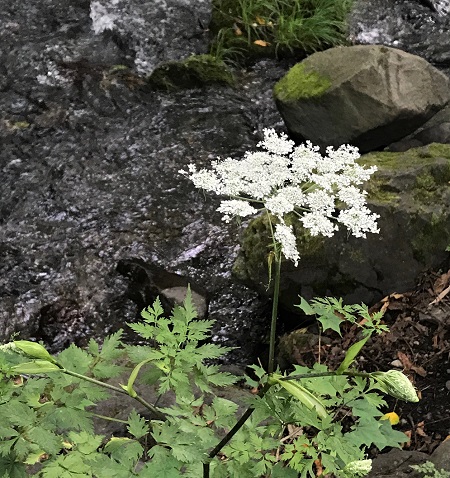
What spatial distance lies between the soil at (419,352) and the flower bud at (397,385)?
151 cm

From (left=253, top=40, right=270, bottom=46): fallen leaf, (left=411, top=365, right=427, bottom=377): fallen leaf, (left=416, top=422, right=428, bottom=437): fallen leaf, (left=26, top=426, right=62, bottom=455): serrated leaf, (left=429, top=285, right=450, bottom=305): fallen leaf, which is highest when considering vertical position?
(left=26, top=426, right=62, bottom=455): serrated leaf

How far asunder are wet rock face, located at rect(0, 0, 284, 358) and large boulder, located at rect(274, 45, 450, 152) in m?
0.83

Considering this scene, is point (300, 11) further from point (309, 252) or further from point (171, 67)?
point (309, 252)

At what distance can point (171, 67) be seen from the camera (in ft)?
19.5

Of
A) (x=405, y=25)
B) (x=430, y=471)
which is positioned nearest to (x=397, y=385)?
(x=430, y=471)

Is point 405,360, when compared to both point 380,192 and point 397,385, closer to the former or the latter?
point 380,192

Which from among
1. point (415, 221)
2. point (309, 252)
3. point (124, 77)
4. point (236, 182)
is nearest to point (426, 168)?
point (415, 221)

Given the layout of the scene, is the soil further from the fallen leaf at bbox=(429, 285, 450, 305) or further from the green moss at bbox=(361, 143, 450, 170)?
the green moss at bbox=(361, 143, 450, 170)

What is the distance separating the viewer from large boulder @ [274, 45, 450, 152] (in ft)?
14.7

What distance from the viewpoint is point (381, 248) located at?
342cm

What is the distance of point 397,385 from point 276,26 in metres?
5.82

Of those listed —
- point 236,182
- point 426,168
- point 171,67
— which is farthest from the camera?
point 171,67

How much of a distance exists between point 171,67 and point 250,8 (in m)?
1.36

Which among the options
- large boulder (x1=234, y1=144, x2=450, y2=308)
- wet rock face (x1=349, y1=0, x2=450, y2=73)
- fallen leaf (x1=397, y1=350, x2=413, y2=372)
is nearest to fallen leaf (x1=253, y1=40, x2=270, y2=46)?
wet rock face (x1=349, y1=0, x2=450, y2=73)
